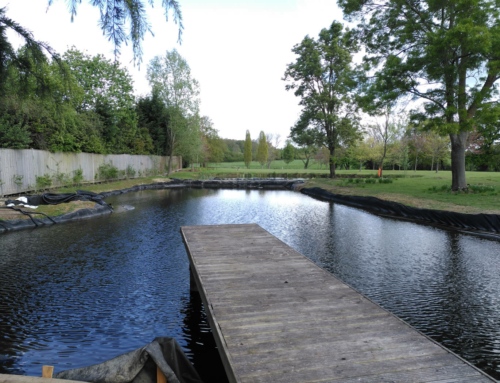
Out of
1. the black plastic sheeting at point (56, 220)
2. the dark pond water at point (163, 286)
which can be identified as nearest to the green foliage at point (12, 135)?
the black plastic sheeting at point (56, 220)

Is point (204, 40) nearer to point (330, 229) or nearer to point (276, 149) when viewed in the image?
point (330, 229)

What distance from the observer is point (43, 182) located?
50.3ft

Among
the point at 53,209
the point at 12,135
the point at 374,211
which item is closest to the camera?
the point at 53,209

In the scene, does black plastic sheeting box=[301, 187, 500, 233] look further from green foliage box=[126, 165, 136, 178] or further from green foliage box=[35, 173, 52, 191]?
green foliage box=[126, 165, 136, 178]

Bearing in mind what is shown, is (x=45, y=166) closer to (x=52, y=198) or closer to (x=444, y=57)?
(x=52, y=198)

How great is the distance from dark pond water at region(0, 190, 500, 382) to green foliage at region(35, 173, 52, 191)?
6.26 meters

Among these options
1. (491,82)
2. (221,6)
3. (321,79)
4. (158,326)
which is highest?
(321,79)

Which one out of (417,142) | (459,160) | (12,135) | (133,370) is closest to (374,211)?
(459,160)

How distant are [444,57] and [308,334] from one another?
50.1ft

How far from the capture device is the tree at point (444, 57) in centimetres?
1277

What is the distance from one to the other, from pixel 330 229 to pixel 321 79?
20.9m

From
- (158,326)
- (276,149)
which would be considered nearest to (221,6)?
(158,326)

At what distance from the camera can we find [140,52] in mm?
3221

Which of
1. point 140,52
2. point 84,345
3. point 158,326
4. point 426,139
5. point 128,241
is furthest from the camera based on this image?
point 426,139
